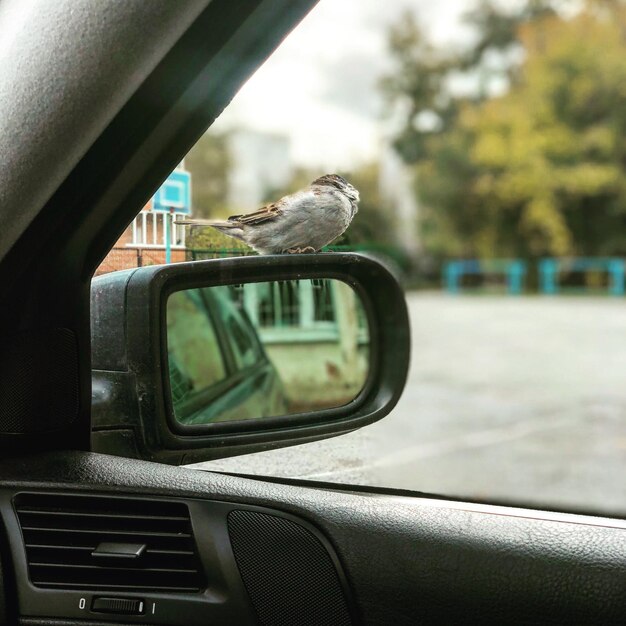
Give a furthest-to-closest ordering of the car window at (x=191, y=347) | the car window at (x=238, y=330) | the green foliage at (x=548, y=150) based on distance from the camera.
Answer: the green foliage at (x=548, y=150), the car window at (x=238, y=330), the car window at (x=191, y=347)

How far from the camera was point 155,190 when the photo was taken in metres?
1.58

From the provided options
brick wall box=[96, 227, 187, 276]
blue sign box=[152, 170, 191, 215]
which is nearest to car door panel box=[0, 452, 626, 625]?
brick wall box=[96, 227, 187, 276]

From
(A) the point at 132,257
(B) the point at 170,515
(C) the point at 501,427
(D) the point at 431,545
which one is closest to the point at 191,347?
(A) the point at 132,257

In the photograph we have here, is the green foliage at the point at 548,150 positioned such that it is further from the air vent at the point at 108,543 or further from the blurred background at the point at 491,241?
the air vent at the point at 108,543

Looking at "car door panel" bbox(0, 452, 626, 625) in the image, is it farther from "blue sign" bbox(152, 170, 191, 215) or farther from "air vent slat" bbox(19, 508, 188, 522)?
"blue sign" bbox(152, 170, 191, 215)

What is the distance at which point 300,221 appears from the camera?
1.62m

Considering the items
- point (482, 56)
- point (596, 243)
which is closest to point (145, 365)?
point (596, 243)

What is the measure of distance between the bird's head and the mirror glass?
0.64 ft

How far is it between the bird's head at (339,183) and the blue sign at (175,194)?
25 centimetres

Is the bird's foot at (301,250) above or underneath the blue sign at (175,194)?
underneath

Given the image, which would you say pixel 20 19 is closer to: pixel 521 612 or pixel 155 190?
pixel 155 190

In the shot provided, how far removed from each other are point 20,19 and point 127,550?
942 mm

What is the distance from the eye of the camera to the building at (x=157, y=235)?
1.63 meters

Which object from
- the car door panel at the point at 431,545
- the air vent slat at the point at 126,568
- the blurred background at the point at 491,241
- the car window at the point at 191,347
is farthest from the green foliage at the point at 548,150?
the air vent slat at the point at 126,568
